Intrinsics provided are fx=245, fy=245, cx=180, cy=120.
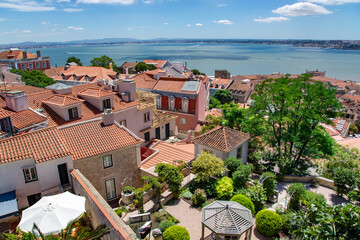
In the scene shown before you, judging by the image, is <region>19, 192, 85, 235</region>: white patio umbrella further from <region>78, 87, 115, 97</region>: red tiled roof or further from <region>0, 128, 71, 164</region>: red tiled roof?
<region>78, 87, 115, 97</region>: red tiled roof

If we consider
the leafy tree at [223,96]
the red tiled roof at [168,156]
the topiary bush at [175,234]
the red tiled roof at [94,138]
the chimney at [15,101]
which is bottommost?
the leafy tree at [223,96]

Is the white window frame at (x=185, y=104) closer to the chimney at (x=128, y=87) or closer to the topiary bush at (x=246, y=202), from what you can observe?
the chimney at (x=128, y=87)

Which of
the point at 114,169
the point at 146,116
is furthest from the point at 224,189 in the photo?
the point at 146,116

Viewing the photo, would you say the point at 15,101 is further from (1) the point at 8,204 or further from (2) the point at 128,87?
(2) the point at 128,87

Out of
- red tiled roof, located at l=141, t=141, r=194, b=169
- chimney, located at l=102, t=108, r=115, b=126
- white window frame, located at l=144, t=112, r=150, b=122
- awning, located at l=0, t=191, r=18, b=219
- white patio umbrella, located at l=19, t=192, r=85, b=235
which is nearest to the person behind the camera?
white patio umbrella, located at l=19, t=192, r=85, b=235

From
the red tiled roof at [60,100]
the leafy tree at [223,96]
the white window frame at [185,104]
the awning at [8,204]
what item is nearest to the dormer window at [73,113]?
the red tiled roof at [60,100]

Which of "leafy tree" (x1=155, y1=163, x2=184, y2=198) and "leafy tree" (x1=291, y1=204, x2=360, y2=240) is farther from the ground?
"leafy tree" (x1=291, y1=204, x2=360, y2=240)

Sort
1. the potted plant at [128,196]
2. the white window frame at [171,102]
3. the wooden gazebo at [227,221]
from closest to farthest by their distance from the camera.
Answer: the wooden gazebo at [227,221]
the potted plant at [128,196]
the white window frame at [171,102]

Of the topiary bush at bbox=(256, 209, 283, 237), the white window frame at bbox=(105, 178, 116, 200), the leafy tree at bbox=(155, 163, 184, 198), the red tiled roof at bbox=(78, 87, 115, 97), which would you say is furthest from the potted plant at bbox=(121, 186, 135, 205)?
the red tiled roof at bbox=(78, 87, 115, 97)
